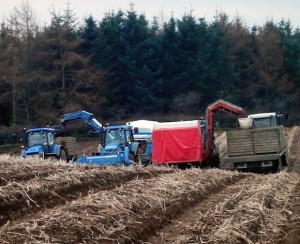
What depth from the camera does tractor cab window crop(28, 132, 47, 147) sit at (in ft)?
89.3

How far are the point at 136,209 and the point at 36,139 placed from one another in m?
16.8

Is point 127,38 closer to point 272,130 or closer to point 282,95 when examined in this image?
point 282,95

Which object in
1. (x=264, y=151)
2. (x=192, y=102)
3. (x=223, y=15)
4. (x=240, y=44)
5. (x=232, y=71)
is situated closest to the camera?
(x=264, y=151)

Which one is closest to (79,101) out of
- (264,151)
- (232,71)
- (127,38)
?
(127,38)

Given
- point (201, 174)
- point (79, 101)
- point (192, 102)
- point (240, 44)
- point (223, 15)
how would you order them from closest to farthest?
point (201, 174), point (79, 101), point (192, 102), point (240, 44), point (223, 15)

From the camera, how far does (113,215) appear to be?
10.4m

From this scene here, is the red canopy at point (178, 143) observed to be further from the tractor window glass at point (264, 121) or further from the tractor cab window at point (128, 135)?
the tractor window glass at point (264, 121)

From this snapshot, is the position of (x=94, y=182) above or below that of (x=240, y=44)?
below

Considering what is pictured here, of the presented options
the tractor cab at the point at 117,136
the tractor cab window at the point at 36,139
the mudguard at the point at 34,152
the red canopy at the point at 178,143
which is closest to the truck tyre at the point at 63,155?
the tractor cab window at the point at 36,139

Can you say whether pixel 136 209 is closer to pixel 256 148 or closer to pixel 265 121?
pixel 256 148

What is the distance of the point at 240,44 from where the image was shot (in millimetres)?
67875

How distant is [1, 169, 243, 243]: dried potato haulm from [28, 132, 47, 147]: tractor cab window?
41.4ft

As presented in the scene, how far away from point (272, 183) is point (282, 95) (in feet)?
160

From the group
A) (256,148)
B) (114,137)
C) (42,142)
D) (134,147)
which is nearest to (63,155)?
(42,142)
